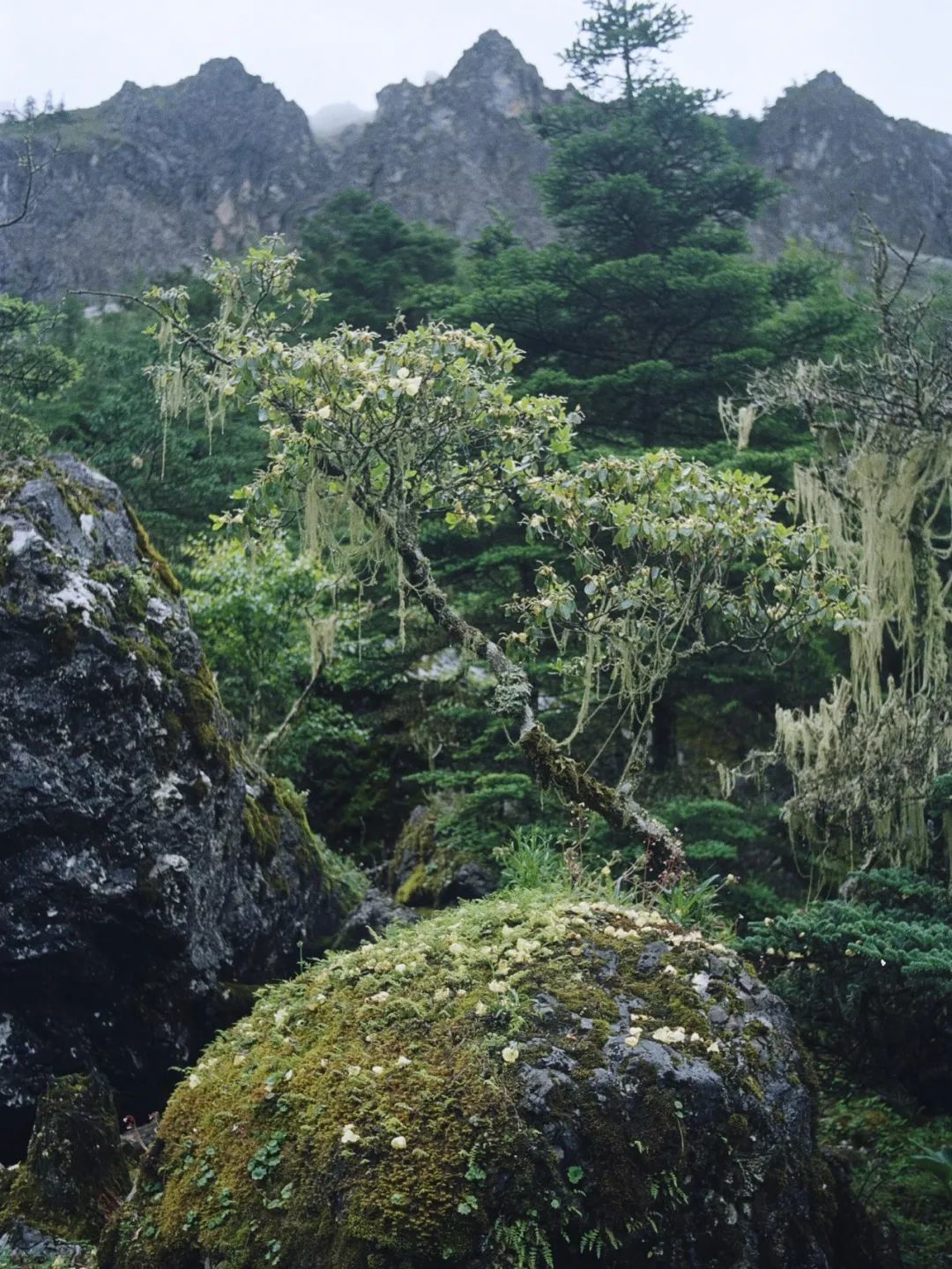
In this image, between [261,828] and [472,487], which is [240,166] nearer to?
[472,487]

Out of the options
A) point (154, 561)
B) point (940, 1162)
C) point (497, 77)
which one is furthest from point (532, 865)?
point (497, 77)

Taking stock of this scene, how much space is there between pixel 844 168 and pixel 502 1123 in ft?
142

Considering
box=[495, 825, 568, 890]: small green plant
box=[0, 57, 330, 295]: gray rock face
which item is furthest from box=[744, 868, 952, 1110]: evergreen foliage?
box=[0, 57, 330, 295]: gray rock face

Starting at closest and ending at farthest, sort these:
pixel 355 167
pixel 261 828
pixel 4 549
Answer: pixel 4 549 < pixel 261 828 < pixel 355 167

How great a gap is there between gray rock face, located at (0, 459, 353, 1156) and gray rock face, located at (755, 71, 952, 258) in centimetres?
3591

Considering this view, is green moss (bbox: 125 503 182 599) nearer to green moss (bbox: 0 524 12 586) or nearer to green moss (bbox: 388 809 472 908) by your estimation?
green moss (bbox: 0 524 12 586)

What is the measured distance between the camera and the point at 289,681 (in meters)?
11.3

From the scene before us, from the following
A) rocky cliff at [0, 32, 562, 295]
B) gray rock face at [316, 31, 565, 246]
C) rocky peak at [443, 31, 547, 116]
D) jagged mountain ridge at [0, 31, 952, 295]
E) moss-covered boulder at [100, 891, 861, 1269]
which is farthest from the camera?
rocky peak at [443, 31, 547, 116]

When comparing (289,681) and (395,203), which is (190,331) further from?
(395,203)

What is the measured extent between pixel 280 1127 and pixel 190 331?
4.40 m

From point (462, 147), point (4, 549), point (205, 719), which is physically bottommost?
point (205, 719)

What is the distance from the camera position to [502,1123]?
11.9 feet

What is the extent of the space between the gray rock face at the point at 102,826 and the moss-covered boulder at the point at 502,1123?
59.8 inches

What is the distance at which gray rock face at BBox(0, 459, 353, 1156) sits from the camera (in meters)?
5.67
